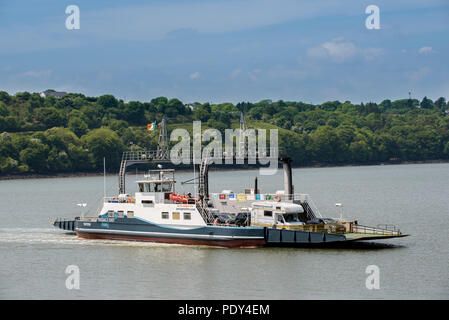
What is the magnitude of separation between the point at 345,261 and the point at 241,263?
6629mm

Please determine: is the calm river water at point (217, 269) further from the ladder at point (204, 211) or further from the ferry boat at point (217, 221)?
the ladder at point (204, 211)

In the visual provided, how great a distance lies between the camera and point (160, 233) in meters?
54.3

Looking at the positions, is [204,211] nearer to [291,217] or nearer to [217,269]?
[291,217]

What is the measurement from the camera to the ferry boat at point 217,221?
5066 cm

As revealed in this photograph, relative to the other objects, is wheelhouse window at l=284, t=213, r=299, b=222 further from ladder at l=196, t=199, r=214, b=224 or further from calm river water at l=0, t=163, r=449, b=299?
ladder at l=196, t=199, r=214, b=224

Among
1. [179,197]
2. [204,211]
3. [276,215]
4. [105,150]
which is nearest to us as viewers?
[276,215]

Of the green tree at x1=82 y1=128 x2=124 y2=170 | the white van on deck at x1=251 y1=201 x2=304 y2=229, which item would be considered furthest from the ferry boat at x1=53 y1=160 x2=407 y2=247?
the green tree at x1=82 y1=128 x2=124 y2=170

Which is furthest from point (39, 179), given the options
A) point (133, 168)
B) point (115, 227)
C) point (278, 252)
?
point (278, 252)

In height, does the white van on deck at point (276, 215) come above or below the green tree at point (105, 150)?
below

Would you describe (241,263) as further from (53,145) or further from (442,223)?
(53,145)

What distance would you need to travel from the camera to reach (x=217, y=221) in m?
52.9

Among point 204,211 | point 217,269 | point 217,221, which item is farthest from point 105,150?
point 217,269

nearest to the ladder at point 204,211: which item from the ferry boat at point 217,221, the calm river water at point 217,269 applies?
the ferry boat at point 217,221

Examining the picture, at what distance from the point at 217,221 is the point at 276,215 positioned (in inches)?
176
